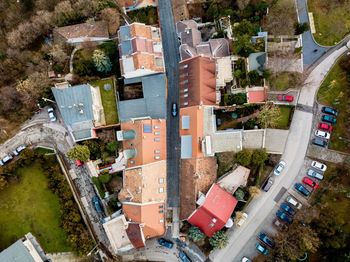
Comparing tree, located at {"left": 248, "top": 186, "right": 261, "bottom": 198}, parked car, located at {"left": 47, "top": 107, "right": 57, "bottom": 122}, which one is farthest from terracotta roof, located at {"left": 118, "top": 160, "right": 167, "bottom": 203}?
parked car, located at {"left": 47, "top": 107, "right": 57, "bottom": 122}

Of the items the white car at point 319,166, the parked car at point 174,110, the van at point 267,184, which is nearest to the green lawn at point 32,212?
the parked car at point 174,110

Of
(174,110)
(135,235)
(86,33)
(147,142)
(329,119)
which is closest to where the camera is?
(135,235)

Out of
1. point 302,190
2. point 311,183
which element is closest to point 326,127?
point 311,183

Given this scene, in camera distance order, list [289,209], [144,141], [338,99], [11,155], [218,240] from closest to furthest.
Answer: [218,240] → [289,209] → [144,141] → [338,99] → [11,155]

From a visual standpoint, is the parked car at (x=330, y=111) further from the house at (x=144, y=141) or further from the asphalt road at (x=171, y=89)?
the house at (x=144, y=141)

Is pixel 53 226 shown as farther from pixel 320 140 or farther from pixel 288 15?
pixel 288 15

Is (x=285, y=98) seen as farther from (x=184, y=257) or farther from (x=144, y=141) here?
(x=184, y=257)

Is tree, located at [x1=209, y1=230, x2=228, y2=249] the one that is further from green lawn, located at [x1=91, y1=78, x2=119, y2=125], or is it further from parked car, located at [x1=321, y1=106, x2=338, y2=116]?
parked car, located at [x1=321, y1=106, x2=338, y2=116]
